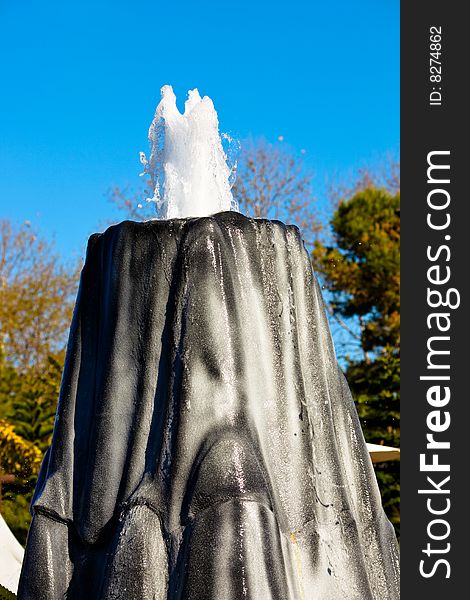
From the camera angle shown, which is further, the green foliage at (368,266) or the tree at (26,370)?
the green foliage at (368,266)

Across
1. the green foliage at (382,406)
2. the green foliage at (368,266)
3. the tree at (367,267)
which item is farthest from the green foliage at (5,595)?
the green foliage at (368,266)

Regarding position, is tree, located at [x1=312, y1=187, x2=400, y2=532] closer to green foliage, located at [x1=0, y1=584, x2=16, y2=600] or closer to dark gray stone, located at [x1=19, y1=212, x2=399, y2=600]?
green foliage, located at [x1=0, y1=584, x2=16, y2=600]

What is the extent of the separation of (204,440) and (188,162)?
5.08 feet

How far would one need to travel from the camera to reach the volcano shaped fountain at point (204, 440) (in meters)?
3.22

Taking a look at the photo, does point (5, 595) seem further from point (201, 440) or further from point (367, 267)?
point (367, 267)

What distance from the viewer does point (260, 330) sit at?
3.59 m

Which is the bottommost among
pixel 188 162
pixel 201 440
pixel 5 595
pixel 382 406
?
pixel 5 595

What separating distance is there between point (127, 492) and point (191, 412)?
0.36m

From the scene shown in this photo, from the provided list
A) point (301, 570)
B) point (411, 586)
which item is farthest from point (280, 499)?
point (411, 586)

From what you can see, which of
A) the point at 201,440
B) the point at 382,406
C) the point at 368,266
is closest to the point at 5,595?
the point at 201,440

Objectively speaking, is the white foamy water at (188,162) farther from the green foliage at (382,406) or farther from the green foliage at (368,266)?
the green foliage at (368,266)

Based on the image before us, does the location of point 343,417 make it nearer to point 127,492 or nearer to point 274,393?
point 274,393

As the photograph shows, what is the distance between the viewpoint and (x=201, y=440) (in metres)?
3.33

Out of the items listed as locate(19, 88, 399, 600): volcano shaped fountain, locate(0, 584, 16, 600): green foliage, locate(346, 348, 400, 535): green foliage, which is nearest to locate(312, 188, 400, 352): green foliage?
locate(346, 348, 400, 535): green foliage
